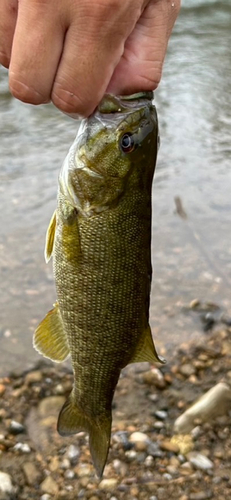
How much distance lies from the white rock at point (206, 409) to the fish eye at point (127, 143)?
2.25m

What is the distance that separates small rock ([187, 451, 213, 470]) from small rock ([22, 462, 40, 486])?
2.99 ft

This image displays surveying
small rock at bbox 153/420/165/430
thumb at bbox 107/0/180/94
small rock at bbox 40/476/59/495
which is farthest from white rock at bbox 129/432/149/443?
thumb at bbox 107/0/180/94

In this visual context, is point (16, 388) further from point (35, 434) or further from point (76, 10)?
point (76, 10)

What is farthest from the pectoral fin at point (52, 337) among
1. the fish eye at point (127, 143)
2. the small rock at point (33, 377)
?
the small rock at point (33, 377)

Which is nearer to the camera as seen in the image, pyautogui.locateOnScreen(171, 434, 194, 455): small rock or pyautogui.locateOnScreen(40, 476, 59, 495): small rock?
pyautogui.locateOnScreen(40, 476, 59, 495): small rock

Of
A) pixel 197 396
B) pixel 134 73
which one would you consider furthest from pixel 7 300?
pixel 134 73

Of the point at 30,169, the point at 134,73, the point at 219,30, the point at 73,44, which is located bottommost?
the point at 219,30

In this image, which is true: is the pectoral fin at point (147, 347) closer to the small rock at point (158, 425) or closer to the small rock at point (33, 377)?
the small rock at point (158, 425)

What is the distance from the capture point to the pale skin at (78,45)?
1.64 metres

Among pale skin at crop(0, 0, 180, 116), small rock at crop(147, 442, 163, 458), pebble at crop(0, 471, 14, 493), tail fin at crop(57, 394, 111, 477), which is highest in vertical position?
pale skin at crop(0, 0, 180, 116)

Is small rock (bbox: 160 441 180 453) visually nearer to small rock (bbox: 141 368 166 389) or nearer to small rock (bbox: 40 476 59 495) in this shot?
small rock (bbox: 141 368 166 389)

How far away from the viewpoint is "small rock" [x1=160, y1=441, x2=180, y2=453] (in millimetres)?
3850

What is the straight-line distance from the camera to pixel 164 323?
202 inches

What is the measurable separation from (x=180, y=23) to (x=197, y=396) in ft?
37.4
